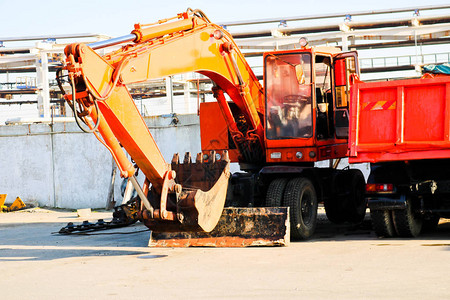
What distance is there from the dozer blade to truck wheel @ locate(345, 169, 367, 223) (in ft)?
11.3

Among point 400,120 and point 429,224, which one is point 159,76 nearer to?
point 400,120

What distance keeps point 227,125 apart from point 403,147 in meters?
3.52

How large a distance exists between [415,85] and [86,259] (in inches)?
228

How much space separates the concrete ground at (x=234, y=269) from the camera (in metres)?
7.18

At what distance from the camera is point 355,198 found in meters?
14.0

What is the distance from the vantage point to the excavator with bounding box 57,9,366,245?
911 cm

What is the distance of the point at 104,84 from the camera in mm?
8906

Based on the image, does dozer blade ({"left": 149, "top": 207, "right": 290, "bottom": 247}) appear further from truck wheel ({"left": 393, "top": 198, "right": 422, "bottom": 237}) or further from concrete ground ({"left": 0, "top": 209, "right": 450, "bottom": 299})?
truck wheel ({"left": 393, "top": 198, "right": 422, "bottom": 237})

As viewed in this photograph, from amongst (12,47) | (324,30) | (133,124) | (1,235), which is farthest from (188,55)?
(12,47)

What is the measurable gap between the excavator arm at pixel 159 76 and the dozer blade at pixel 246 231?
560mm

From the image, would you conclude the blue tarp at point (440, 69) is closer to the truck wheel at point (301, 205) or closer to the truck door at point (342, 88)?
the truck door at point (342, 88)

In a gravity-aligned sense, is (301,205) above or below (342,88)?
below

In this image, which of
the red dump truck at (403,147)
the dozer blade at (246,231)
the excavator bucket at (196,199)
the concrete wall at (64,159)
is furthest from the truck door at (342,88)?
the concrete wall at (64,159)

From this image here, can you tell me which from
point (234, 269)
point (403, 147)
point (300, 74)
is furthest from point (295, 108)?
point (234, 269)
